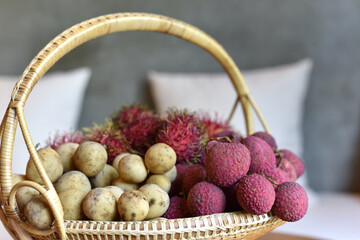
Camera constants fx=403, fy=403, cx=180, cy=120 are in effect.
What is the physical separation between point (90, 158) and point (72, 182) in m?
0.05

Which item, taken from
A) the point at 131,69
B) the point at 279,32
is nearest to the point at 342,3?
the point at 279,32

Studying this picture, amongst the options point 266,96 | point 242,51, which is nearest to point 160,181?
point 266,96

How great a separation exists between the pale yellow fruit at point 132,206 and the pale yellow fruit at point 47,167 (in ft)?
0.40

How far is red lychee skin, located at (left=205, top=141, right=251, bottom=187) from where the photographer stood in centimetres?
58

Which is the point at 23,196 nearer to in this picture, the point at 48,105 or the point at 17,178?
the point at 17,178

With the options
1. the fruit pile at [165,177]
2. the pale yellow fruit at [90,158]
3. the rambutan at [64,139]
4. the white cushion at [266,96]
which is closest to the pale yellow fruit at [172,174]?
the fruit pile at [165,177]

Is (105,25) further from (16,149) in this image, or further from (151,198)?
(16,149)

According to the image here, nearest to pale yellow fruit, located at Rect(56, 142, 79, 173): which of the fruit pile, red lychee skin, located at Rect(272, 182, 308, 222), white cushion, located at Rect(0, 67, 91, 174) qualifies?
the fruit pile

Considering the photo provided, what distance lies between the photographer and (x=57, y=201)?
0.53 m

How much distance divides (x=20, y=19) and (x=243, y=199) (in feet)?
5.57

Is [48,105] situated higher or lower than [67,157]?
higher

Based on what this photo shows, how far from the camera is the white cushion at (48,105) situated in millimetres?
1486

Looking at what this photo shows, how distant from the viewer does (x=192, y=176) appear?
643 mm

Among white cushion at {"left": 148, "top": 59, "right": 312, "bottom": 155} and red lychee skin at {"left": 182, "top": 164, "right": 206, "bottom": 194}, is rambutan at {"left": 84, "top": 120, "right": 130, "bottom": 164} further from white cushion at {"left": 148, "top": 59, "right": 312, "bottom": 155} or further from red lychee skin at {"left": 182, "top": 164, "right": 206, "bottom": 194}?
white cushion at {"left": 148, "top": 59, "right": 312, "bottom": 155}
